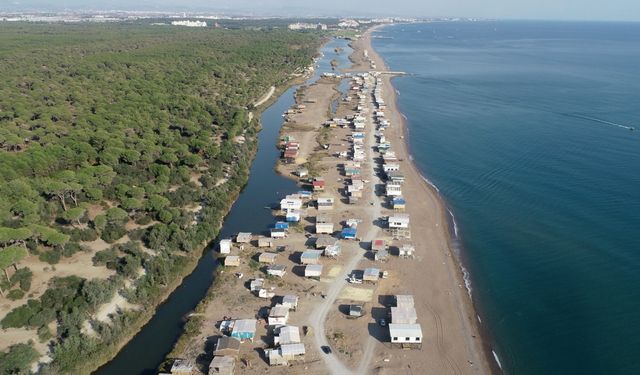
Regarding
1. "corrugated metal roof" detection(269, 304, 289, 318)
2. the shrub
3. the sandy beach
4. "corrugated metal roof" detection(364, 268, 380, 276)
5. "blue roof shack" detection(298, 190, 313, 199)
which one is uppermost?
"blue roof shack" detection(298, 190, 313, 199)

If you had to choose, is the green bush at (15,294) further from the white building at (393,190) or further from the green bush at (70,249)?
the white building at (393,190)

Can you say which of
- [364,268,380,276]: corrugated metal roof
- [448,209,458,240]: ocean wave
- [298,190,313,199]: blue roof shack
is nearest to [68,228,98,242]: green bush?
[298,190,313,199]: blue roof shack

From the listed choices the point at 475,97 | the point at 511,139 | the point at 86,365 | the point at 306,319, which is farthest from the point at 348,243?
the point at 475,97

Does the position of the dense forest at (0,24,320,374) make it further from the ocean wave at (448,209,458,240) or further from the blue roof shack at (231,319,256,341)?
the ocean wave at (448,209,458,240)

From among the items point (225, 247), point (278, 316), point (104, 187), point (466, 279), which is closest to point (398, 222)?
point (466, 279)

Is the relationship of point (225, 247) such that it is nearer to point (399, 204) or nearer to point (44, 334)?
point (44, 334)

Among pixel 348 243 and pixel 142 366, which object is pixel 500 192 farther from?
pixel 142 366

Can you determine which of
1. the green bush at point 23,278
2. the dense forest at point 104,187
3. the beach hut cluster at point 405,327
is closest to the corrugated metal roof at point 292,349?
the beach hut cluster at point 405,327
